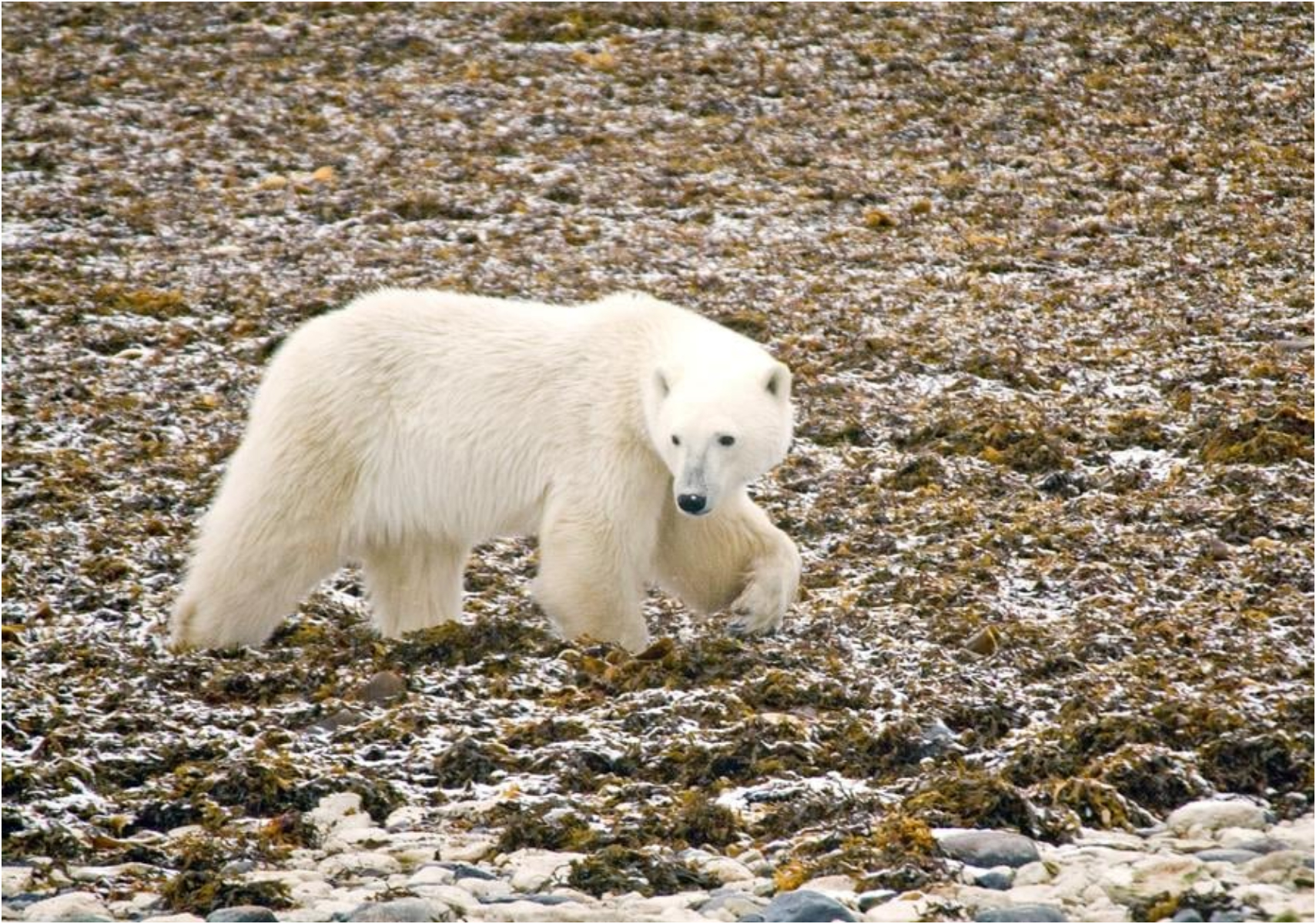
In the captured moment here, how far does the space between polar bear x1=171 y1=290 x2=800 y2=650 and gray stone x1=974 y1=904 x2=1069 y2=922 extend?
2.19 metres

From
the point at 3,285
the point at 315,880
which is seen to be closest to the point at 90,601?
the point at 315,880

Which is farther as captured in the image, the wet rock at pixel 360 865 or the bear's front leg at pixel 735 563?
the bear's front leg at pixel 735 563

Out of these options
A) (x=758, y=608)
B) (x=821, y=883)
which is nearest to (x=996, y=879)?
(x=821, y=883)

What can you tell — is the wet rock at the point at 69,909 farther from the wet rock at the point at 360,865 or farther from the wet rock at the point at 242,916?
the wet rock at the point at 360,865

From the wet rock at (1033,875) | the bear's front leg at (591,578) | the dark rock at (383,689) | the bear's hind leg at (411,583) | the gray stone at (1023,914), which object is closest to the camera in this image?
the gray stone at (1023,914)

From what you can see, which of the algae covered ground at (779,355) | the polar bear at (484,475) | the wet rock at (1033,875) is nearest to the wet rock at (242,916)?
the algae covered ground at (779,355)

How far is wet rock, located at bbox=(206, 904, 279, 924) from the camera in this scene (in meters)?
4.08

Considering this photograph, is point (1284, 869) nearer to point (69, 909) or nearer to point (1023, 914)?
point (1023, 914)

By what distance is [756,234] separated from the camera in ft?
35.5

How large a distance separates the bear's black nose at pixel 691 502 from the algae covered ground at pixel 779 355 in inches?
17.7

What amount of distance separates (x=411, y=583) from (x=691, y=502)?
124cm

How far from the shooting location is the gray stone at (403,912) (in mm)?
4008

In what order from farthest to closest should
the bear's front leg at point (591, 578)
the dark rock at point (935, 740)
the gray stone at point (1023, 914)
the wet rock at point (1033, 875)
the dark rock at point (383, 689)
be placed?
1. the bear's front leg at point (591, 578)
2. the dark rock at point (383, 689)
3. the dark rock at point (935, 740)
4. the wet rock at point (1033, 875)
5. the gray stone at point (1023, 914)

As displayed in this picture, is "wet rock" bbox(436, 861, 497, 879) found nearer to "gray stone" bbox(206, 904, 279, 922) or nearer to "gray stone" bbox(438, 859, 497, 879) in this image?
"gray stone" bbox(438, 859, 497, 879)
